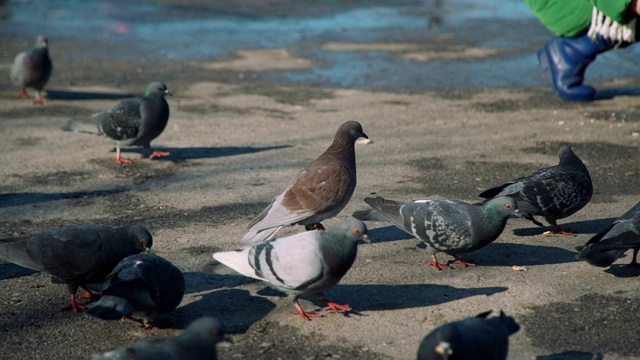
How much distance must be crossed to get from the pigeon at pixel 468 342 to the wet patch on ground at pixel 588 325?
639 mm

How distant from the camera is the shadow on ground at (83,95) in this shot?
30.9ft

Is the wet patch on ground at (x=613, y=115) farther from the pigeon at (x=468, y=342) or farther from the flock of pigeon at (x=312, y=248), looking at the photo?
the pigeon at (x=468, y=342)

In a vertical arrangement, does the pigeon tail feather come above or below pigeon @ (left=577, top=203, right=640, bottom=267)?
below

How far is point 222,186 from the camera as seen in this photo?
6719mm

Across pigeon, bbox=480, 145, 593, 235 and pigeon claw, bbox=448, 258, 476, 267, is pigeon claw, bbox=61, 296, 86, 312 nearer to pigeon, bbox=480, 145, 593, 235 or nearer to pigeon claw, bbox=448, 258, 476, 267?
pigeon claw, bbox=448, 258, 476, 267

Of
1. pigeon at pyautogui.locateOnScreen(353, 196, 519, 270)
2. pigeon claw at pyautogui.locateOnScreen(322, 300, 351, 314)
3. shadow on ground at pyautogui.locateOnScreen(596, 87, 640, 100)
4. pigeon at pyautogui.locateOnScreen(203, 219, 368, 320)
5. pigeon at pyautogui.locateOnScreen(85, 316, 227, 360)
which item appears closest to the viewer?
pigeon at pyautogui.locateOnScreen(85, 316, 227, 360)

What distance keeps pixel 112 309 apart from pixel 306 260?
0.97 meters

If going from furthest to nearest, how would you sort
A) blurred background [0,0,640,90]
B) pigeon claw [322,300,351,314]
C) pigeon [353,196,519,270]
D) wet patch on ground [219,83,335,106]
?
blurred background [0,0,640,90], wet patch on ground [219,83,335,106], pigeon [353,196,519,270], pigeon claw [322,300,351,314]

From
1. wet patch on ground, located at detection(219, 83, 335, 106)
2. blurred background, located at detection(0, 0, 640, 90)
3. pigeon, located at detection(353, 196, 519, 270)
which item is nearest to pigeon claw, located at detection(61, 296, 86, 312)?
pigeon, located at detection(353, 196, 519, 270)

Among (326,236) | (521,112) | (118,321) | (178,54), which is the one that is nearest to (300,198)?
(326,236)

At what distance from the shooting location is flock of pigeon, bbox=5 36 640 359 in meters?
3.53

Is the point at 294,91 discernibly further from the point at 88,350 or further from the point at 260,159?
the point at 88,350

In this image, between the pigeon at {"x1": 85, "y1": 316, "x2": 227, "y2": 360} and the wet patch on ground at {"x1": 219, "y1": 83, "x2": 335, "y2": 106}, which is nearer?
the pigeon at {"x1": 85, "y1": 316, "x2": 227, "y2": 360}

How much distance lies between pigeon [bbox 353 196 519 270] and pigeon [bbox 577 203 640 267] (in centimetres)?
46
